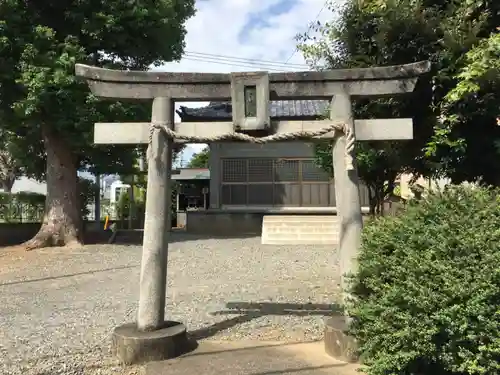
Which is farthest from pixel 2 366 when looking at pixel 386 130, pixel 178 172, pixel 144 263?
pixel 178 172

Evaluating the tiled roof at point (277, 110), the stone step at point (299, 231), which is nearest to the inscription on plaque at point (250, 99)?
the stone step at point (299, 231)

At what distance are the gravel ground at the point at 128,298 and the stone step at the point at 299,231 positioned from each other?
4.41ft

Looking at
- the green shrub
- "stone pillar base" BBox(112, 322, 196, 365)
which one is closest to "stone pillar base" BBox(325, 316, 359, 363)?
the green shrub

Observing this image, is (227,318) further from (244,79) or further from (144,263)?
(244,79)

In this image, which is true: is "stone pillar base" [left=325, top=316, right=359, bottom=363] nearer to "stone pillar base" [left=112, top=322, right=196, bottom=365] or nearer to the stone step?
"stone pillar base" [left=112, top=322, right=196, bottom=365]

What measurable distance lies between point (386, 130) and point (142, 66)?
12.2 meters

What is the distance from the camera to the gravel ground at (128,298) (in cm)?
604

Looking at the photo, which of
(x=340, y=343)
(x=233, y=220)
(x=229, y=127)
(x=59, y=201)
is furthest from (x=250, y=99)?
(x=233, y=220)

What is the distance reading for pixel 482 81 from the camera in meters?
5.19

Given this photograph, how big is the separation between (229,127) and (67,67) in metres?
8.87

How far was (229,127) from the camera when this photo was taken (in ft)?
19.7

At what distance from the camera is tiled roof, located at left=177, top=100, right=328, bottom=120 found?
2117 centimetres

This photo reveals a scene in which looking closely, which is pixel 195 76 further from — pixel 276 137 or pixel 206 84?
pixel 276 137

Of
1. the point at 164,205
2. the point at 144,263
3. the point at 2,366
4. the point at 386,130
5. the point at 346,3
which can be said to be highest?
the point at 346,3
